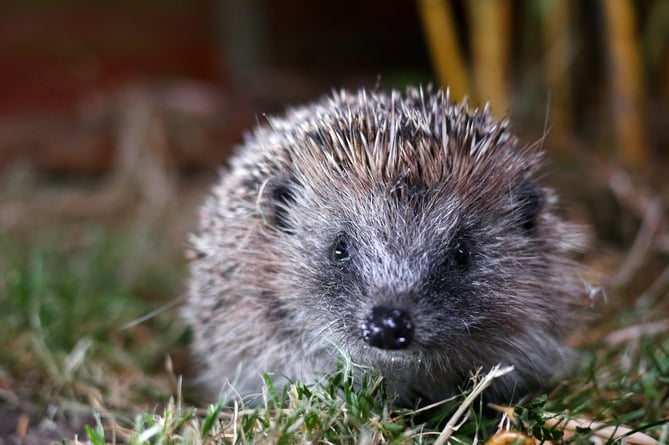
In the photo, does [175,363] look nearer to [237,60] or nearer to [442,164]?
[442,164]

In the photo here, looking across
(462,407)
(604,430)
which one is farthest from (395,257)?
(604,430)

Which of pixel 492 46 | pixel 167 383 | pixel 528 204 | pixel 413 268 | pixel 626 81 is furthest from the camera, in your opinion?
pixel 492 46

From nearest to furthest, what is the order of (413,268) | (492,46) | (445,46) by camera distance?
(413,268) < (492,46) < (445,46)

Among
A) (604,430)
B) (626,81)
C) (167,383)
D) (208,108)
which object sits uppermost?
(626,81)

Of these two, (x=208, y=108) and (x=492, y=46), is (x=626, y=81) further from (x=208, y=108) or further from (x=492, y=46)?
(x=208, y=108)

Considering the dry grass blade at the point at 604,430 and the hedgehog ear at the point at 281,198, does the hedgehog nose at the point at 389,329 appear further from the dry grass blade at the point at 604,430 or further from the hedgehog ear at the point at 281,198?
the hedgehog ear at the point at 281,198

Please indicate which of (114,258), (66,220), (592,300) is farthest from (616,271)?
(66,220)

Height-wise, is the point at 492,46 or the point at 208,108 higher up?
the point at 492,46

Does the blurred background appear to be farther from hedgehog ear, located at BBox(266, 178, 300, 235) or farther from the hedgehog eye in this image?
the hedgehog eye

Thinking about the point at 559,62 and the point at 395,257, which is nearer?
the point at 395,257
